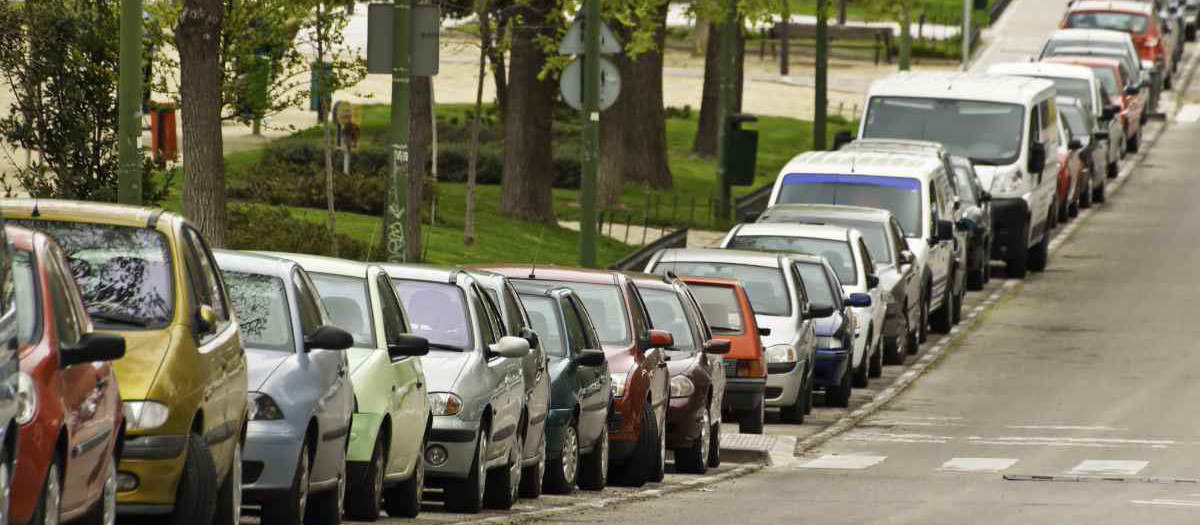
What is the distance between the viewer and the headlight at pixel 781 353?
81.4ft

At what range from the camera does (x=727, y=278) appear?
25.1 metres

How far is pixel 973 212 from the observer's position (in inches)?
1399

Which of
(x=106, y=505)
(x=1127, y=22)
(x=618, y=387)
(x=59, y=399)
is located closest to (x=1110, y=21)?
(x=1127, y=22)

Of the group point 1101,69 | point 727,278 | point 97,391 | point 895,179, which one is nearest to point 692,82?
point 1101,69

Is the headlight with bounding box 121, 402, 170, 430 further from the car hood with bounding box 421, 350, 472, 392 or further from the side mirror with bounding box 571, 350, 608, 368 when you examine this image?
the side mirror with bounding box 571, 350, 608, 368

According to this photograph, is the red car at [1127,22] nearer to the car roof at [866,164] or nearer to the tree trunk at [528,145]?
the tree trunk at [528,145]

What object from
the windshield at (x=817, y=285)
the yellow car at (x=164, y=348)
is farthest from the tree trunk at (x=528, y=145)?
the yellow car at (x=164, y=348)

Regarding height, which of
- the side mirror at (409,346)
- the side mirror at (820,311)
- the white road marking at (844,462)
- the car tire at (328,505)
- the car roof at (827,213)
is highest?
the side mirror at (409,346)

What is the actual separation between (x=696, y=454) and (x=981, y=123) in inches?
707

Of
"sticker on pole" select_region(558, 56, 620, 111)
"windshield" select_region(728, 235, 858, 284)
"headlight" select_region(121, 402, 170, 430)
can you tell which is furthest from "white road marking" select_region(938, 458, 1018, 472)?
"headlight" select_region(121, 402, 170, 430)

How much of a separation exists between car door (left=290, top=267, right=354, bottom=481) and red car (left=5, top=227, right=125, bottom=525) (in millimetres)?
2454

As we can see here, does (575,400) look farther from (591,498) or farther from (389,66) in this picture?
(389,66)

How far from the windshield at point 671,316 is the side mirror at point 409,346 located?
677 cm

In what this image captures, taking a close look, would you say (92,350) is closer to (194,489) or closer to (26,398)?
(26,398)
